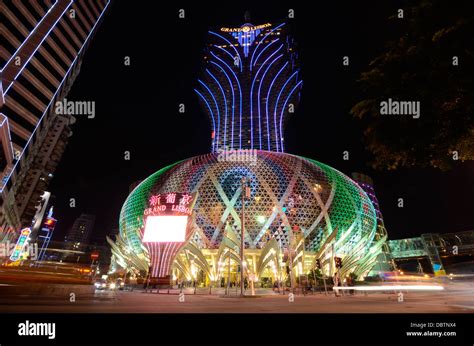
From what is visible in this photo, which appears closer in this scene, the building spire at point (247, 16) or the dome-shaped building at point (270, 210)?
the dome-shaped building at point (270, 210)

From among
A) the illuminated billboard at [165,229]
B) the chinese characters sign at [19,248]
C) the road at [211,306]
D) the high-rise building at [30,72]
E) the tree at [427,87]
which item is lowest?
the chinese characters sign at [19,248]

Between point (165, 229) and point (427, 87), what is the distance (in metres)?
37.0

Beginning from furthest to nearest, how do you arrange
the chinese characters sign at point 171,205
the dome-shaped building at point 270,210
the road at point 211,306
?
1. the dome-shaped building at point 270,210
2. the chinese characters sign at point 171,205
3. the road at point 211,306

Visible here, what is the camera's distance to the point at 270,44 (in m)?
99.9

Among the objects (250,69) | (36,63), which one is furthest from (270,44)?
(36,63)

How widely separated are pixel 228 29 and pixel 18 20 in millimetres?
66457

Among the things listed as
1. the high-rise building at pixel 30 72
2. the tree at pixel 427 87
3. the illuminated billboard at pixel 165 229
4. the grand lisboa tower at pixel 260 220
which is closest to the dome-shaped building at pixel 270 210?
the grand lisboa tower at pixel 260 220

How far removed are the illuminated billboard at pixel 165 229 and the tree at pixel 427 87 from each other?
3320 cm

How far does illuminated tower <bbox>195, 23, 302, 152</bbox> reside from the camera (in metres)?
89.9

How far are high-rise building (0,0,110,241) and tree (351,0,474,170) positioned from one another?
50.3m

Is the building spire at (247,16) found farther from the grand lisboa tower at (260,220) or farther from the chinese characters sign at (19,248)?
the chinese characters sign at (19,248)

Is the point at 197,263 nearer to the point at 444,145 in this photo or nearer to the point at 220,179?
the point at 220,179

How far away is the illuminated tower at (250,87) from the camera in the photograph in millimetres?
89875

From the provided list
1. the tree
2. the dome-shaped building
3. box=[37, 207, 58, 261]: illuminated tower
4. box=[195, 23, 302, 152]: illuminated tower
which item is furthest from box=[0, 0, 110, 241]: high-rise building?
the tree
